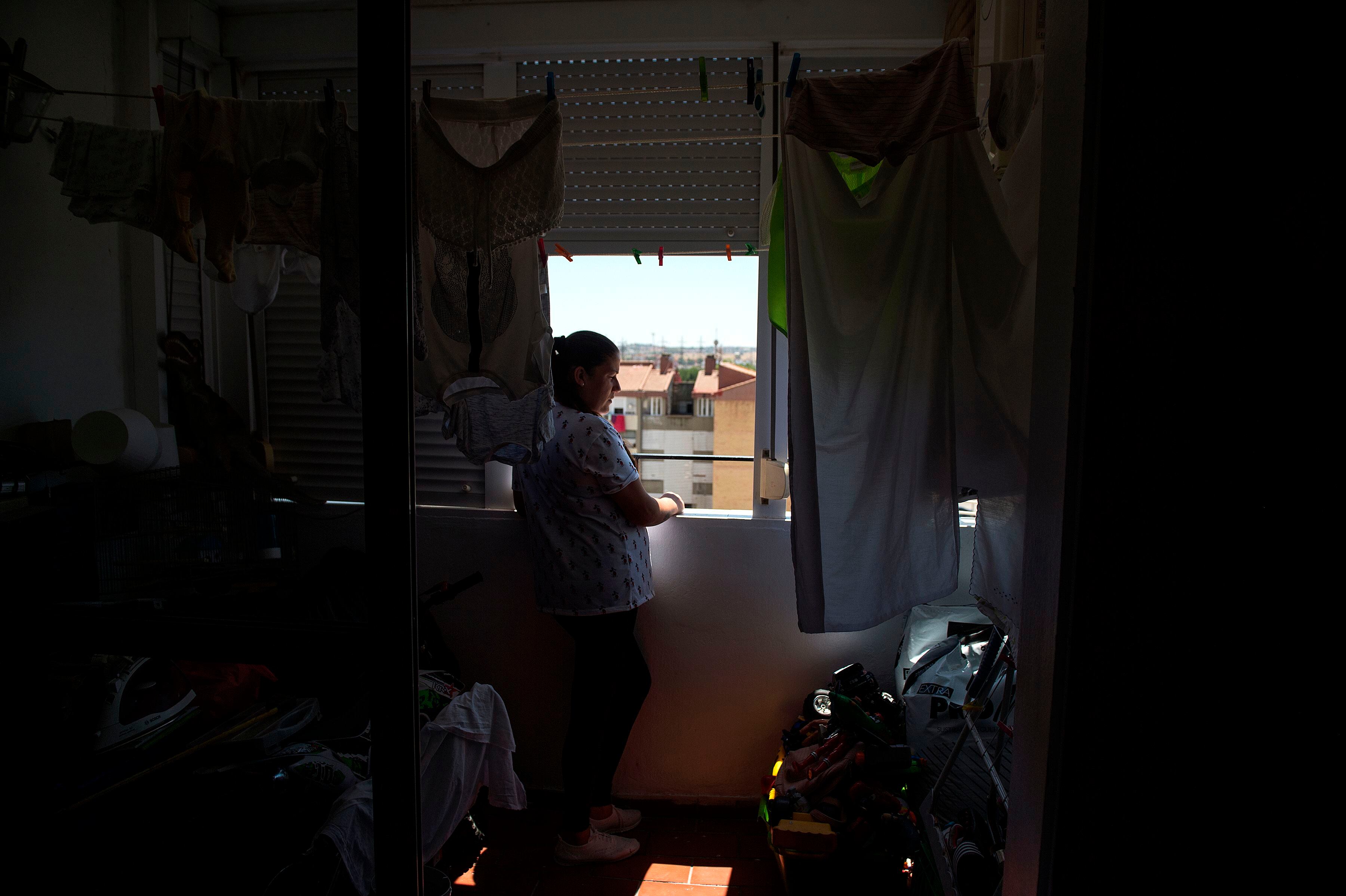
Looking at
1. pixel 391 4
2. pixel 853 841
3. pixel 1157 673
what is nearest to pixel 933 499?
pixel 1157 673

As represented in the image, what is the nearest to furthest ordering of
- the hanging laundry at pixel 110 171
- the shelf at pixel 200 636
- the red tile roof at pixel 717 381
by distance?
the shelf at pixel 200 636
the hanging laundry at pixel 110 171
the red tile roof at pixel 717 381

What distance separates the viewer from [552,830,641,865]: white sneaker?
228cm

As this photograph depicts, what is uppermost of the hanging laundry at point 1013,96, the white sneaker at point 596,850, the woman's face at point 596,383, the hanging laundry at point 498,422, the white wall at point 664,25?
the white wall at point 664,25

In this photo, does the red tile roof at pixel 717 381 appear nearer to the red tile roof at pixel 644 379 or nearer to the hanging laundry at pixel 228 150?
the red tile roof at pixel 644 379

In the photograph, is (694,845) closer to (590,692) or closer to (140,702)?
(590,692)

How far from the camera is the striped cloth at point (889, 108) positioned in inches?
56.3

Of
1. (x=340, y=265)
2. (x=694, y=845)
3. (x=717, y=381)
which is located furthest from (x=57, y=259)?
(x=694, y=845)

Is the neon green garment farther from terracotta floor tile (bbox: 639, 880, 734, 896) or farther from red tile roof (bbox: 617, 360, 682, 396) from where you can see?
terracotta floor tile (bbox: 639, 880, 734, 896)

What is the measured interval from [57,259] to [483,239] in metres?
1.14

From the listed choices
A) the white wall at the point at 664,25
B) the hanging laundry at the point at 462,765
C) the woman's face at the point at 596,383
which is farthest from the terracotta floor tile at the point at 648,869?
the white wall at the point at 664,25

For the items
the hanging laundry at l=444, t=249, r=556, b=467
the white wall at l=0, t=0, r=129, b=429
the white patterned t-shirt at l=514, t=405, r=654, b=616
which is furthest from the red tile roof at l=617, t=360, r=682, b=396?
the white wall at l=0, t=0, r=129, b=429

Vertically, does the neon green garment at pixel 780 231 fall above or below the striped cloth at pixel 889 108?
below

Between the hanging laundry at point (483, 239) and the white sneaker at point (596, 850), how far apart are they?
1.52m

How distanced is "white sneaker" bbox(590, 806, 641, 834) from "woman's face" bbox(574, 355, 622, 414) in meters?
1.36
